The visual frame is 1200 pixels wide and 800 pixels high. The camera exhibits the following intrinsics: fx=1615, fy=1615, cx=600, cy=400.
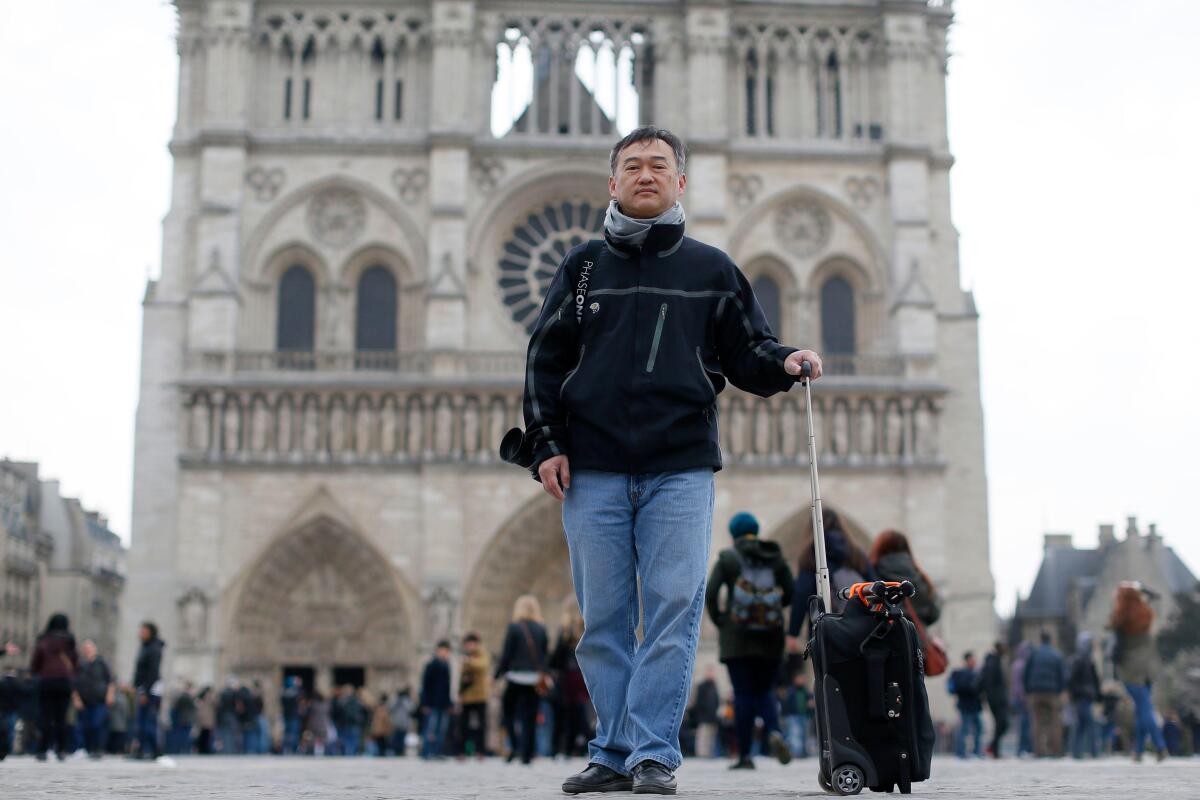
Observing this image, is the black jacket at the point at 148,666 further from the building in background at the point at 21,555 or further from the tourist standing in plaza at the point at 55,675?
the building in background at the point at 21,555

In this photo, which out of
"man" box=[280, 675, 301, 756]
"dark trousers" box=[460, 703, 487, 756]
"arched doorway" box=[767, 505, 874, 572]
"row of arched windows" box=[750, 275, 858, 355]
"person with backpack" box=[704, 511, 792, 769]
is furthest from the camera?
"row of arched windows" box=[750, 275, 858, 355]

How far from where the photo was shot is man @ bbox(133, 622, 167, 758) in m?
14.0

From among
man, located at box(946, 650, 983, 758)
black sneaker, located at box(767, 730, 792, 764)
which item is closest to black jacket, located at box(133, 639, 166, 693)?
black sneaker, located at box(767, 730, 792, 764)

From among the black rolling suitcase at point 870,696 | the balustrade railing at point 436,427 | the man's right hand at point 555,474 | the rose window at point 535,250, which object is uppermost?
the rose window at point 535,250

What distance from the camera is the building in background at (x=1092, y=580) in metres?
45.3

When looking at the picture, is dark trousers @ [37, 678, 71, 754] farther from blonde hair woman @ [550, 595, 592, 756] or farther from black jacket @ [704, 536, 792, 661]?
black jacket @ [704, 536, 792, 661]

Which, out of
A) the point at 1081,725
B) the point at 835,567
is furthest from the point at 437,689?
the point at 835,567

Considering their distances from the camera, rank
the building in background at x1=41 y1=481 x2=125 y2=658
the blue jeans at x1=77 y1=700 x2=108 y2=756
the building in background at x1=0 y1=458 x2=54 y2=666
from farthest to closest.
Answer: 1. the building in background at x1=41 y1=481 x2=125 y2=658
2. the building in background at x1=0 y1=458 x2=54 y2=666
3. the blue jeans at x1=77 y1=700 x2=108 y2=756

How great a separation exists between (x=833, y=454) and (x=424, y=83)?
975 centimetres

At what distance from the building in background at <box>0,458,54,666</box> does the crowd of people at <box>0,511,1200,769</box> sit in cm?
1910

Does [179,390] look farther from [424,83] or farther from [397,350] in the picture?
[424,83]

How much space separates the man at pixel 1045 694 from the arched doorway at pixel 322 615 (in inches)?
500

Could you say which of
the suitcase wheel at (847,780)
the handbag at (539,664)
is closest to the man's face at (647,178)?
the suitcase wheel at (847,780)

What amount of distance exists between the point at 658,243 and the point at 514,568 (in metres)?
22.2
